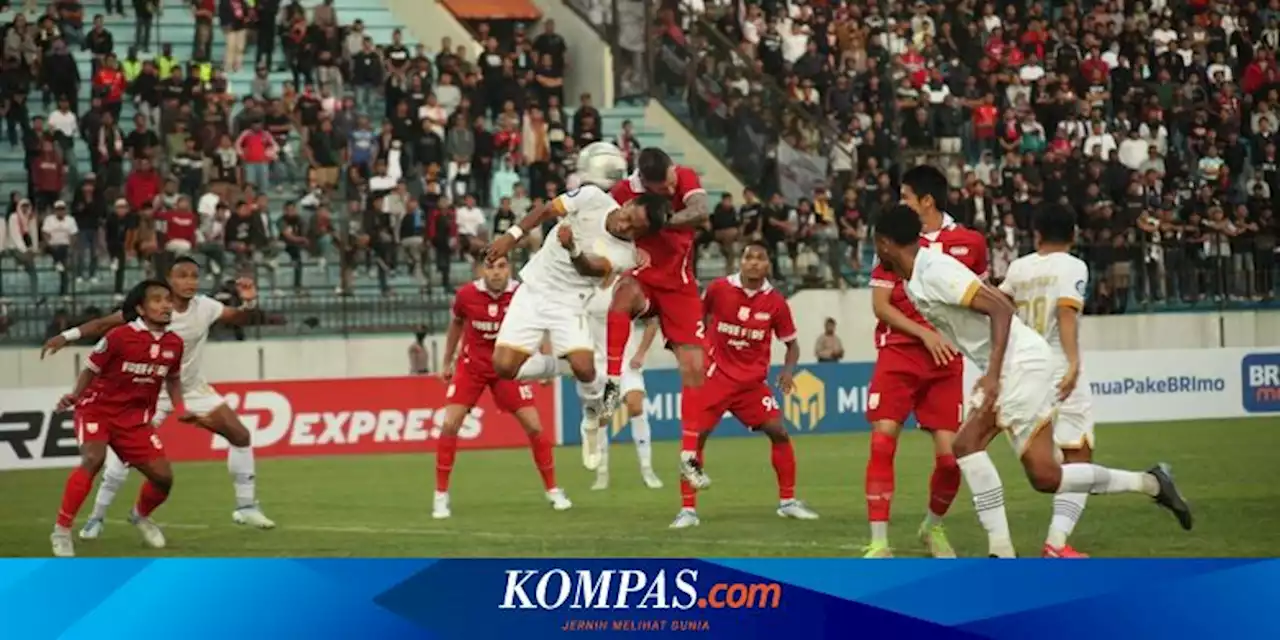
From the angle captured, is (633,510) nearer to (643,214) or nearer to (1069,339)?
(643,214)

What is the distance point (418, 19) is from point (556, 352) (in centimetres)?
2206

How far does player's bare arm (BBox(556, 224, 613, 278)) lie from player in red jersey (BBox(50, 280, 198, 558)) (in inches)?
129

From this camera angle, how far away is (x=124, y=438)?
15633mm

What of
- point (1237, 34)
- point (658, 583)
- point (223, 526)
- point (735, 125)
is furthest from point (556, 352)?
point (1237, 34)

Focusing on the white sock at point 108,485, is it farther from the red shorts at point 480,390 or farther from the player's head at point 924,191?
the player's head at point 924,191

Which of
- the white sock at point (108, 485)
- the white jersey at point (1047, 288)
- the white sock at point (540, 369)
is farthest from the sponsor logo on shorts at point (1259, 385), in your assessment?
the white sock at point (108, 485)

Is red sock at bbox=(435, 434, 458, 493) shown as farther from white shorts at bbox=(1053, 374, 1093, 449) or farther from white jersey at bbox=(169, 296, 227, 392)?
white shorts at bbox=(1053, 374, 1093, 449)

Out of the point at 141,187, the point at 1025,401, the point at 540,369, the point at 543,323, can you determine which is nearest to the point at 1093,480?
the point at 1025,401

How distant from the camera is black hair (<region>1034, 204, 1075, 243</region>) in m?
13.1

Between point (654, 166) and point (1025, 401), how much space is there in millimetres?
5061

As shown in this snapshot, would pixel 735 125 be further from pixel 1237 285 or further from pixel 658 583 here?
pixel 658 583

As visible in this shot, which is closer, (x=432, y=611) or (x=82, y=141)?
(x=432, y=611)

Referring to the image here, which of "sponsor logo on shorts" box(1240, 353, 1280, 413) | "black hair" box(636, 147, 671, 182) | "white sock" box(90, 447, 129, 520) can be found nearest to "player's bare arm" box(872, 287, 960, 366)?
"black hair" box(636, 147, 671, 182)

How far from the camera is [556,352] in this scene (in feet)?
59.8
